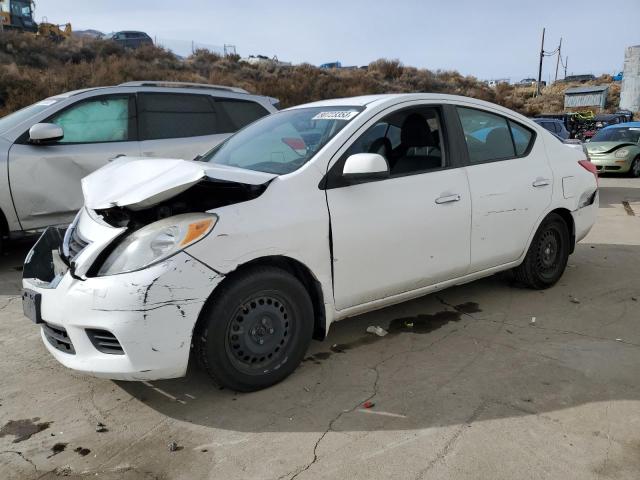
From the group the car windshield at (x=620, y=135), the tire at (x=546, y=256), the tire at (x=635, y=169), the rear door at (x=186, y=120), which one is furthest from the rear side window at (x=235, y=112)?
the car windshield at (x=620, y=135)

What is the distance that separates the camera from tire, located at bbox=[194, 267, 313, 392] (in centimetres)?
284

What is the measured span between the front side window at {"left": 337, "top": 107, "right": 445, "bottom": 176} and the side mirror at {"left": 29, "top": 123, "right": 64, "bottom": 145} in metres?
3.62

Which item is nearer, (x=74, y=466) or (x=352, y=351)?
(x=74, y=466)

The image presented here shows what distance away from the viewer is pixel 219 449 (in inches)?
104

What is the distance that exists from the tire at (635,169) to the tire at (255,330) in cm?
1444

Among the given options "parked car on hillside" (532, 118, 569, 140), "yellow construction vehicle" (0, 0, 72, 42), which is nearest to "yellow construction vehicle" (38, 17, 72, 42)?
"yellow construction vehicle" (0, 0, 72, 42)

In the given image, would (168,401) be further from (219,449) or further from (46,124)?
(46,124)

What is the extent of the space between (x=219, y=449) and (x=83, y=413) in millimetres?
901

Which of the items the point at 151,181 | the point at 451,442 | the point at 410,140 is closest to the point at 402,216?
the point at 410,140

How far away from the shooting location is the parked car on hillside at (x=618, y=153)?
14.5 metres

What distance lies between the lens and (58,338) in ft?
9.64

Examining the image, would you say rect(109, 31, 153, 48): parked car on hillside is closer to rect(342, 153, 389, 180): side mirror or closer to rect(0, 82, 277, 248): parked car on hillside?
rect(0, 82, 277, 248): parked car on hillside

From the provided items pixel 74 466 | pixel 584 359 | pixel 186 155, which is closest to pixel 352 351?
pixel 584 359

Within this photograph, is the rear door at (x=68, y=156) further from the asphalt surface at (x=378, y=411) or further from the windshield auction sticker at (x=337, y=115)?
the windshield auction sticker at (x=337, y=115)
